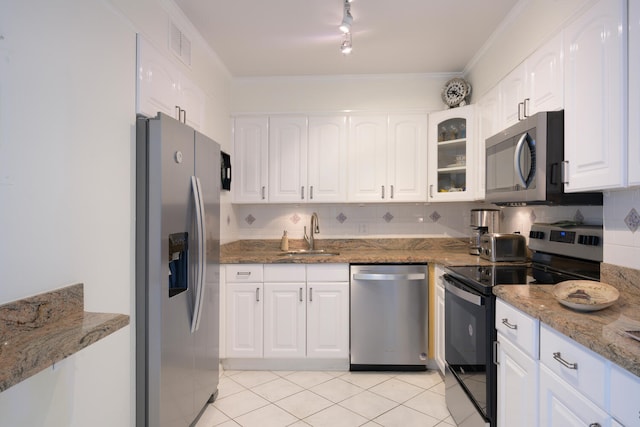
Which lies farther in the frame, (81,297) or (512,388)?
(512,388)

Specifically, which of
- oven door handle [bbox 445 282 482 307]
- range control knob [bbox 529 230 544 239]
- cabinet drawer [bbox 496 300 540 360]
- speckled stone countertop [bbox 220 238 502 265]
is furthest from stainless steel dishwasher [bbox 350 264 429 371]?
cabinet drawer [bbox 496 300 540 360]

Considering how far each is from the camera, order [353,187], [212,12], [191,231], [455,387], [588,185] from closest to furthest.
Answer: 1. [588,185]
2. [191,231]
3. [455,387]
4. [212,12]
5. [353,187]

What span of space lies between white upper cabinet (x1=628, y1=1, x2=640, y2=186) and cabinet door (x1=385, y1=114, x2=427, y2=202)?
1962mm

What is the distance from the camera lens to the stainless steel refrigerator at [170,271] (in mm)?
1708

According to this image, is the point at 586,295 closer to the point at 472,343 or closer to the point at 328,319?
the point at 472,343

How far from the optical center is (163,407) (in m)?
1.73

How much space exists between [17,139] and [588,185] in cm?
221

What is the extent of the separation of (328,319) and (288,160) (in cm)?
152

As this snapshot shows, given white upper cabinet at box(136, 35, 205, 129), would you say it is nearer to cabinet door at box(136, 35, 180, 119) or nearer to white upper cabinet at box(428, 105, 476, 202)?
cabinet door at box(136, 35, 180, 119)

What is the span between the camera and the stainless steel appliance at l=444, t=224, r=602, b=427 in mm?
1745

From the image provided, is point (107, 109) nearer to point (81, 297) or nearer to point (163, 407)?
point (81, 297)

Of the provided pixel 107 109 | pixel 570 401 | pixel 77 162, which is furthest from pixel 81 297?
pixel 570 401

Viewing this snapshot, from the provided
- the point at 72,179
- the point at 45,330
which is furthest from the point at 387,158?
the point at 45,330

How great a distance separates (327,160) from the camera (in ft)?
10.9
